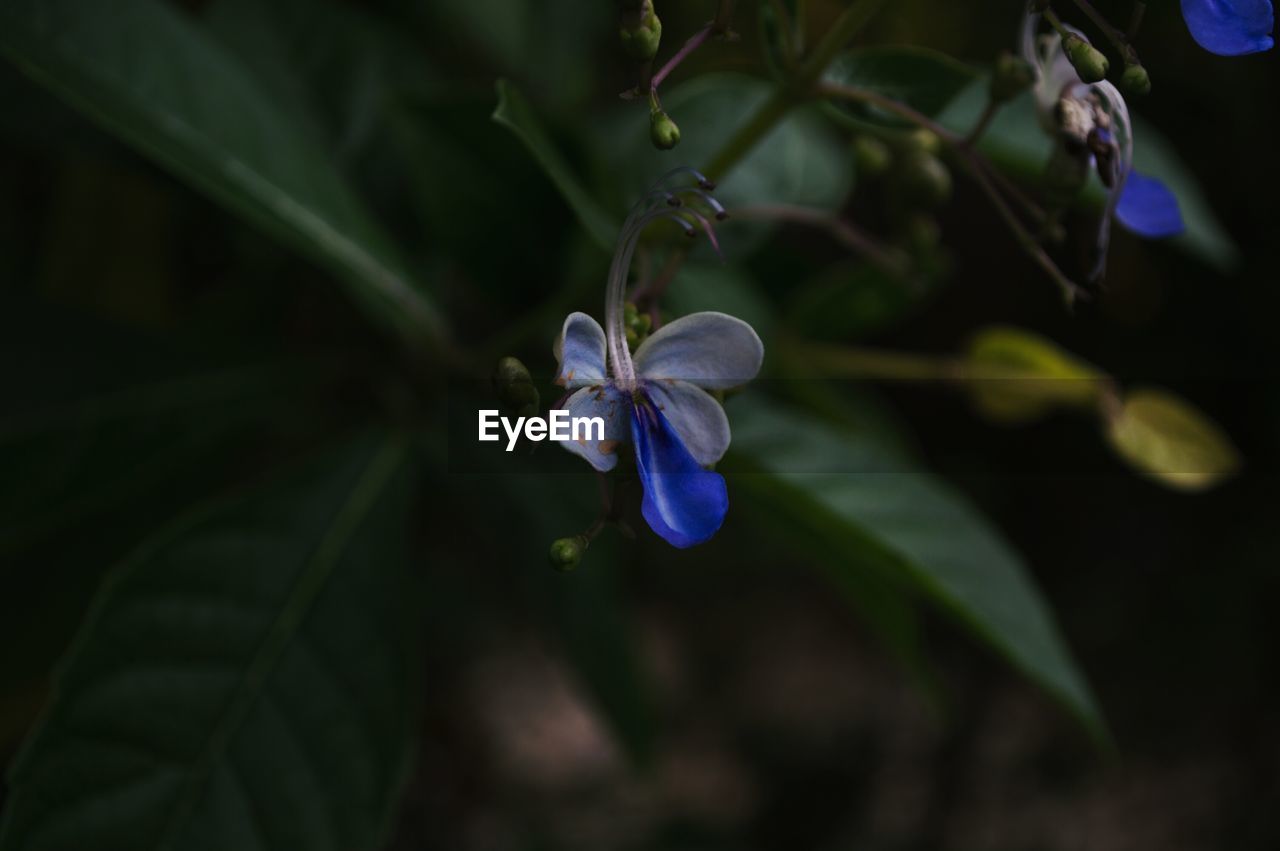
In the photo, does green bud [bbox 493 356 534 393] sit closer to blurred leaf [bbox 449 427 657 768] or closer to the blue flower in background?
the blue flower in background

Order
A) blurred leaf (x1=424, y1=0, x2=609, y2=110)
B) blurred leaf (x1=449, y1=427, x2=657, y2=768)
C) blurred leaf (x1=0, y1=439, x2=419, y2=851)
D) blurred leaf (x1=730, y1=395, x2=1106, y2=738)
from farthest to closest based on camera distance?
1. blurred leaf (x1=424, y1=0, x2=609, y2=110)
2. blurred leaf (x1=449, y1=427, x2=657, y2=768)
3. blurred leaf (x1=730, y1=395, x2=1106, y2=738)
4. blurred leaf (x1=0, y1=439, x2=419, y2=851)

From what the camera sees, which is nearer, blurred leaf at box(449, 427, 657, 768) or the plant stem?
the plant stem

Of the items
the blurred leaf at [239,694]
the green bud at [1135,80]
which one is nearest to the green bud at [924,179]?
the green bud at [1135,80]

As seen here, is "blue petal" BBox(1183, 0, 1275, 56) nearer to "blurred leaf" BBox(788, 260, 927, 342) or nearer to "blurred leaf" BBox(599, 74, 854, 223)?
"blurred leaf" BBox(599, 74, 854, 223)

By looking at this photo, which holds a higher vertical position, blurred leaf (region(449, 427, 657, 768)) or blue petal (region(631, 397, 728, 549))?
blue petal (region(631, 397, 728, 549))

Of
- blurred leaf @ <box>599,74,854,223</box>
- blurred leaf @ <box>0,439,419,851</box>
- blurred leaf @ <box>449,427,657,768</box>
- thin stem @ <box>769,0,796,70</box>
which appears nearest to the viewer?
thin stem @ <box>769,0,796,70</box>

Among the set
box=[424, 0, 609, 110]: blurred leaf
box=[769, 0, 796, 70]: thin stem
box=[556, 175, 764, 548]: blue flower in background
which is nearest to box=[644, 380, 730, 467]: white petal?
box=[556, 175, 764, 548]: blue flower in background

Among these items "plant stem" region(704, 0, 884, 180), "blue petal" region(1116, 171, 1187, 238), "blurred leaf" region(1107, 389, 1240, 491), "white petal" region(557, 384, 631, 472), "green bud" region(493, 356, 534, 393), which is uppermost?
"plant stem" region(704, 0, 884, 180)
